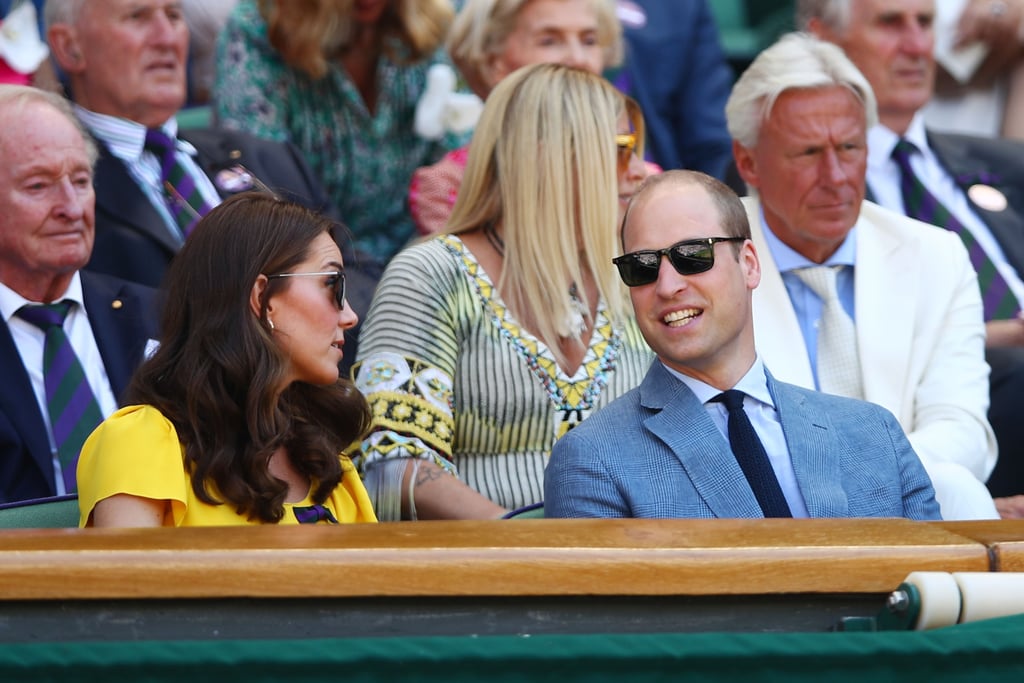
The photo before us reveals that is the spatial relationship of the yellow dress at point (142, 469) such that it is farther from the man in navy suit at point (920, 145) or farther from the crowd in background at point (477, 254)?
the man in navy suit at point (920, 145)

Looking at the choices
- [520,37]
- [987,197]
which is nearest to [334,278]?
[520,37]

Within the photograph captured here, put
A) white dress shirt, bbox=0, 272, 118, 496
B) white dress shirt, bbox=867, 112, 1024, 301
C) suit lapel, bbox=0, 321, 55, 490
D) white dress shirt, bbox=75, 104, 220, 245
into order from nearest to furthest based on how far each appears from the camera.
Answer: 1. suit lapel, bbox=0, 321, 55, 490
2. white dress shirt, bbox=0, 272, 118, 496
3. white dress shirt, bbox=75, 104, 220, 245
4. white dress shirt, bbox=867, 112, 1024, 301

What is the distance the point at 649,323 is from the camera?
2373 mm

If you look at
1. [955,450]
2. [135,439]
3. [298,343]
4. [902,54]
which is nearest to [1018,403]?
[955,450]

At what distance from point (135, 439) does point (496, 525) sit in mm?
754

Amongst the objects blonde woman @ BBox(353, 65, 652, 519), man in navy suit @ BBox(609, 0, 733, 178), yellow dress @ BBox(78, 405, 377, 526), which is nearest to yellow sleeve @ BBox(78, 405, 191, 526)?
yellow dress @ BBox(78, 405, 377, 526)

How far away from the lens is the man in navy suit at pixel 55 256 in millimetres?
3020

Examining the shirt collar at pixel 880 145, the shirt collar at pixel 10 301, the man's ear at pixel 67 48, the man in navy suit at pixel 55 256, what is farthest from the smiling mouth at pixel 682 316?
the man's ear at pixel 67 48

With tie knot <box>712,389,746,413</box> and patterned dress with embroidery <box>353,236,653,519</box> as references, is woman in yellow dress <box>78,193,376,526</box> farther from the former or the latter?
tie knot <box>712,389,746,413</box>

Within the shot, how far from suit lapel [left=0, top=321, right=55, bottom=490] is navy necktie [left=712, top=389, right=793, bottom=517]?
50.0 inches

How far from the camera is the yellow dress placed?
2.16 metres

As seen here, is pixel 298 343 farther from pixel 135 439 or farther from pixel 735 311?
pixel 735 311

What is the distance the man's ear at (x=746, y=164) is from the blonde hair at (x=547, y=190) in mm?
503

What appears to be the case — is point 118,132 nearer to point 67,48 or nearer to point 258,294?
point 67,48
